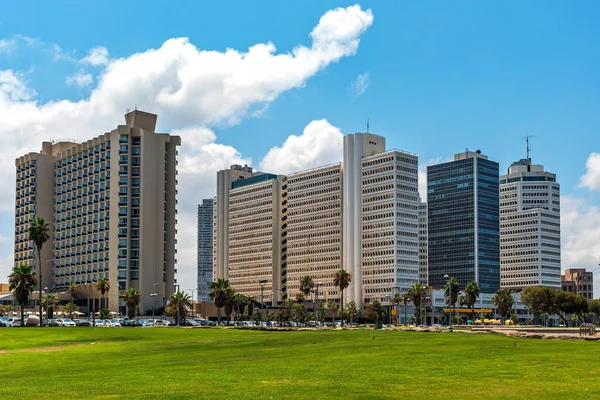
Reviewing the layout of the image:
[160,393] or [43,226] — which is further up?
[43,226]

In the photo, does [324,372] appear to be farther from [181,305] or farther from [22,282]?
[181,305]

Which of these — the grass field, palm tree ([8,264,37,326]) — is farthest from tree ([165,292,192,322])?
→ the grass field

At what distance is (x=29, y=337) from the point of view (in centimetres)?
8562

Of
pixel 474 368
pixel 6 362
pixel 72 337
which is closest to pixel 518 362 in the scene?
pixel 474 368

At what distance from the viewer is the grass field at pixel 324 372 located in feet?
94.8

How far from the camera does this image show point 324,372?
35.8 meters

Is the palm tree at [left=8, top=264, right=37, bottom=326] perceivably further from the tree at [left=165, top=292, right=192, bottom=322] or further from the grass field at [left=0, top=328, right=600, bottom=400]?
the grass field at [left=0, top=328, right=600, bottom=400]

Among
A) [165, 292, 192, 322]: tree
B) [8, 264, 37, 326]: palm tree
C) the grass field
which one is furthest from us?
[165, 292, 192, 322]: tree

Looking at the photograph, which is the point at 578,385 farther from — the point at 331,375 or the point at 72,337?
the point at 72,337

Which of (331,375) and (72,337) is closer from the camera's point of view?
(331,375)

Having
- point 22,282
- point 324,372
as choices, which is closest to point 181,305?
point 22,282

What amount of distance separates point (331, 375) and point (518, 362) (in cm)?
1078

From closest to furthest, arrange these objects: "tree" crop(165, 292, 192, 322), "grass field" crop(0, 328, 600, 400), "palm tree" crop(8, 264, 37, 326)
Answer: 1. "grass field" crop(0, 328, 600, 400)
2. "palm tree" crop(8, 264, 37, 326)
3. "tree" crop(165, 292, 192, 322)

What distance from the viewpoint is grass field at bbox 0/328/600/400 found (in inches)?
1137
